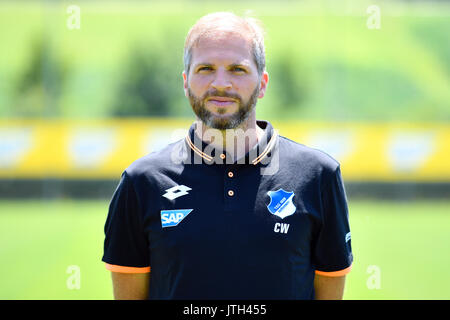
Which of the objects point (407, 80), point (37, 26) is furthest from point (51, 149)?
point (407, 80)

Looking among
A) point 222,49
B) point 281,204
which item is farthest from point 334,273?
point 222,49

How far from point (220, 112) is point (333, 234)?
0.62 m

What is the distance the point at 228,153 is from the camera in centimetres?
214

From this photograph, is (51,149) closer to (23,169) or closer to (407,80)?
(23,169)

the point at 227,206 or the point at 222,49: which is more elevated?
the point at 222,49

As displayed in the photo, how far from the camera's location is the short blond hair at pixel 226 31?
82.4 inches

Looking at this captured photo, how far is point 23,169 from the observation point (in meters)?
13.1

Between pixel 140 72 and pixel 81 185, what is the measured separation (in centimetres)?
768

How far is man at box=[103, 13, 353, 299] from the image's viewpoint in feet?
6.54

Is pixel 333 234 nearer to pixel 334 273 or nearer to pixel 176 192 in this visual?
pixel 334 273

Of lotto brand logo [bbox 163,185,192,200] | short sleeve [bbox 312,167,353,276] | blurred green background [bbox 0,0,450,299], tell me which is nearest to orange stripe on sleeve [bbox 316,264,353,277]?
short sleeve [bbox 312,167,353,276]

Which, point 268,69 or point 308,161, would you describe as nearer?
point 308,161

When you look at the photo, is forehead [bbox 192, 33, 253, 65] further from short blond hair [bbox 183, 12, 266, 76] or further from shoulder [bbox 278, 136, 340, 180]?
shoulder [bbox 278, 136, 340, 180]

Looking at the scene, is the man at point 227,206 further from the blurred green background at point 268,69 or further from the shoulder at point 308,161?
the blurred green background at point 268,69
